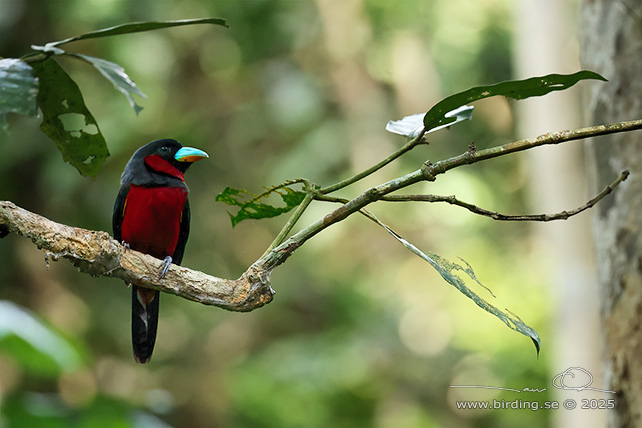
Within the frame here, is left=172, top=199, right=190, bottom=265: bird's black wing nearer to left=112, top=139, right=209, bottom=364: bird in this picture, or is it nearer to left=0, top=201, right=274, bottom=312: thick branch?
left=112, top=139, right=209, bottom=364: bird

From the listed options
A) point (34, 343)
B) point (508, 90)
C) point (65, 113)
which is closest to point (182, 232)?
point (34, 343)

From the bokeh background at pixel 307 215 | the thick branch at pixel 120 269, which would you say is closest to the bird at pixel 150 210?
the thick branch at pixel 120 269

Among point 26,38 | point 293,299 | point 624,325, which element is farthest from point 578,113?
point 26,38

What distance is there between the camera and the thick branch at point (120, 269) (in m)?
1.67

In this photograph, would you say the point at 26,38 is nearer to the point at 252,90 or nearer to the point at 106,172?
the point at 106,172

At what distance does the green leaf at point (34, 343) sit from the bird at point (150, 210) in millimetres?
814

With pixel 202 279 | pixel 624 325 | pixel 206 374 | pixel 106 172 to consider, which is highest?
pixel 106 172

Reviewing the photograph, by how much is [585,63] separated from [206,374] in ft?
27.7

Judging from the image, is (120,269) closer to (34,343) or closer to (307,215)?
(34,343)

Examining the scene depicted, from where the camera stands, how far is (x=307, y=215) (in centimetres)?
784

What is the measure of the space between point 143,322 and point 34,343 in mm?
881

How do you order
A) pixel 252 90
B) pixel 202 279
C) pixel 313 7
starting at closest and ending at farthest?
1. pixel 202 279
2. pixel 313 7
3. pixel 252 90

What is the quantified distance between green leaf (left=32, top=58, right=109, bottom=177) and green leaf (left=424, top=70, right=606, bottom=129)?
2.79 ft

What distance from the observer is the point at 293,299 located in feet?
33.0
